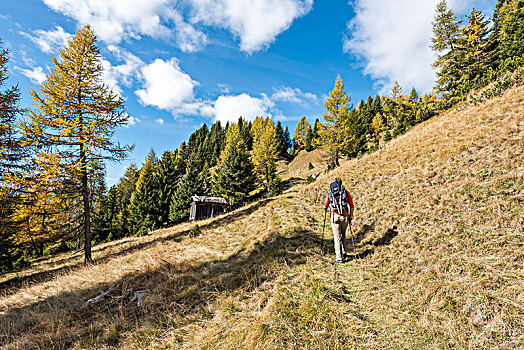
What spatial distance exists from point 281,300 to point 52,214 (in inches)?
582

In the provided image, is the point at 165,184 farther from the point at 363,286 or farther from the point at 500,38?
the point at 500,38

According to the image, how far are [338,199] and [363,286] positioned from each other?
2.50 m

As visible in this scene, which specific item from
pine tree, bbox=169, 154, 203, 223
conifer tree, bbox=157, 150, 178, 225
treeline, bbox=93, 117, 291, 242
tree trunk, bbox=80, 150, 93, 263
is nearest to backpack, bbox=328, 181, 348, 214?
tree trunk, bbox=80, 150, 93, 263

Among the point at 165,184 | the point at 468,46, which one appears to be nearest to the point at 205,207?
the point at 165,184

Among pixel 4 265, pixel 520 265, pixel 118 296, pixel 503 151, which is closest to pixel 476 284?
pixel 520 265

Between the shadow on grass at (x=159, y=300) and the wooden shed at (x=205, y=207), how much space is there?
19.5 meters

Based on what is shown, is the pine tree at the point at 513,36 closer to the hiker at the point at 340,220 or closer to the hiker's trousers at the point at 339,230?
the hiker at the point at 340,220

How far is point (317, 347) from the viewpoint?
3182 millimetres

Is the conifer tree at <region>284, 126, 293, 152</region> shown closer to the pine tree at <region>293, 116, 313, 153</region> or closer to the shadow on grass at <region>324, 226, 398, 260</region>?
the pine tree at <region>293, 116, 313, 153</region>

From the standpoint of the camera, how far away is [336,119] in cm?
2616

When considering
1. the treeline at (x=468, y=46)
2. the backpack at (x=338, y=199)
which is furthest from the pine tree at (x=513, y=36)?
the backpack at (x=338, y=199)

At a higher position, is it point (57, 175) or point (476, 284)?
point (57, 175)

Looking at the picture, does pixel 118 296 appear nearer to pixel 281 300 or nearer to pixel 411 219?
pixel 281 300

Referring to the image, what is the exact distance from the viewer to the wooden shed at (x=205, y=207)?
87.2 feet
